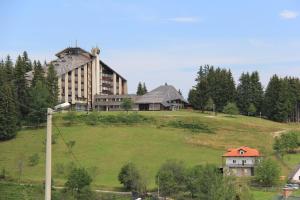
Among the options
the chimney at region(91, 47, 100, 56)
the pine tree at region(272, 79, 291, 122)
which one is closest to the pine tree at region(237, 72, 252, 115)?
the pine tree at region(272, 79, 291, 122)

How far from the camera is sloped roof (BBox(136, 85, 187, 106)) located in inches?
3765

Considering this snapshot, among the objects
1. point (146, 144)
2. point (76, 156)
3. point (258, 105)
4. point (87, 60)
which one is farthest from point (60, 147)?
point (258, 105)

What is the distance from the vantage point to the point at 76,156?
205ft

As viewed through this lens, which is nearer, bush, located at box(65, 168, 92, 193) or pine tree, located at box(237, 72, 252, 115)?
bush, located at box(65, 168, 92, 193)

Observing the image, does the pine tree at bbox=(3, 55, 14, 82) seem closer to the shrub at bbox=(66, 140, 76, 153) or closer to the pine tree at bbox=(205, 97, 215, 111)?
the shrub at bbox=(66, 140, 76, 153)

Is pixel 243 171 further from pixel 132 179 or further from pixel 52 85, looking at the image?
pixel 52 85

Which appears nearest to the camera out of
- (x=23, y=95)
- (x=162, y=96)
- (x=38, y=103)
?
(x=38, y=103)

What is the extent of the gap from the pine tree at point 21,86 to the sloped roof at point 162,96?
72.7 feet

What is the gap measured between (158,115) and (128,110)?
1057 centimetres

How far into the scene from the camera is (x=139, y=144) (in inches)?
2694

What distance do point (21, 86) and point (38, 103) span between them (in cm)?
796

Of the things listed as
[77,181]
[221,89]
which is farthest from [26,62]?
[77,181]

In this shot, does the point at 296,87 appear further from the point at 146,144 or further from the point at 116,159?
the point at 116,159

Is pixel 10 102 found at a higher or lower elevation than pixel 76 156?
higher
